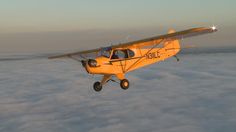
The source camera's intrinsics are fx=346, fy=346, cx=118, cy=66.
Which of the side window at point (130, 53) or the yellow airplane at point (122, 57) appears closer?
the yellow airplane at point (122, 57)

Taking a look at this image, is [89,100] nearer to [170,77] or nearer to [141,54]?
[170,77]

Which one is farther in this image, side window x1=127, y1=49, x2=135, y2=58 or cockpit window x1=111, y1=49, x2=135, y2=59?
side window x1=127, y1=49, x2=135, y2=58

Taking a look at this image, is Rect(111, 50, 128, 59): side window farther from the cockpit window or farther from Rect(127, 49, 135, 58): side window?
Rect(127, 49, 135, 58): side window

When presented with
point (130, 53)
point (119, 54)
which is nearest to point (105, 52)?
point (119, 54)

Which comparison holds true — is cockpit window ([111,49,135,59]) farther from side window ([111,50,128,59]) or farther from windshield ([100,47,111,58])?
windshield ([100,47,111,58])

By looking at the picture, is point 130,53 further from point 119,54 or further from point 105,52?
point 105,52

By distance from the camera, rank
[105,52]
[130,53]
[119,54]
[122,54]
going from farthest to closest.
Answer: [130,53] < [122,54] < [119,54] < [105,52]

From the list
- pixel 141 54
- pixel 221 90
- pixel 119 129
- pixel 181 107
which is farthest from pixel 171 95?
pixel 141 54

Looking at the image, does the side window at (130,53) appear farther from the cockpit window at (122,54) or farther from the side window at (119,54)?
the side window at (119,54)

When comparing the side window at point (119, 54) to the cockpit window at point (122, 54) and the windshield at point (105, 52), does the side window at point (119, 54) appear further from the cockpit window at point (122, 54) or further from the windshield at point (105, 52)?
the windshield at point (105, 52)

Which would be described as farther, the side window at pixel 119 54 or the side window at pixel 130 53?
the side window at pixel 130 53

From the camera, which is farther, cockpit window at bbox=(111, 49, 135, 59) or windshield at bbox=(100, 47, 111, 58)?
cockpit window at bbox=(111, 49, 135, 59)

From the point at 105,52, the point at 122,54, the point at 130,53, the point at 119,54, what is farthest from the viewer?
the point at 130,53

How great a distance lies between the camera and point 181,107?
5509 centimetres
